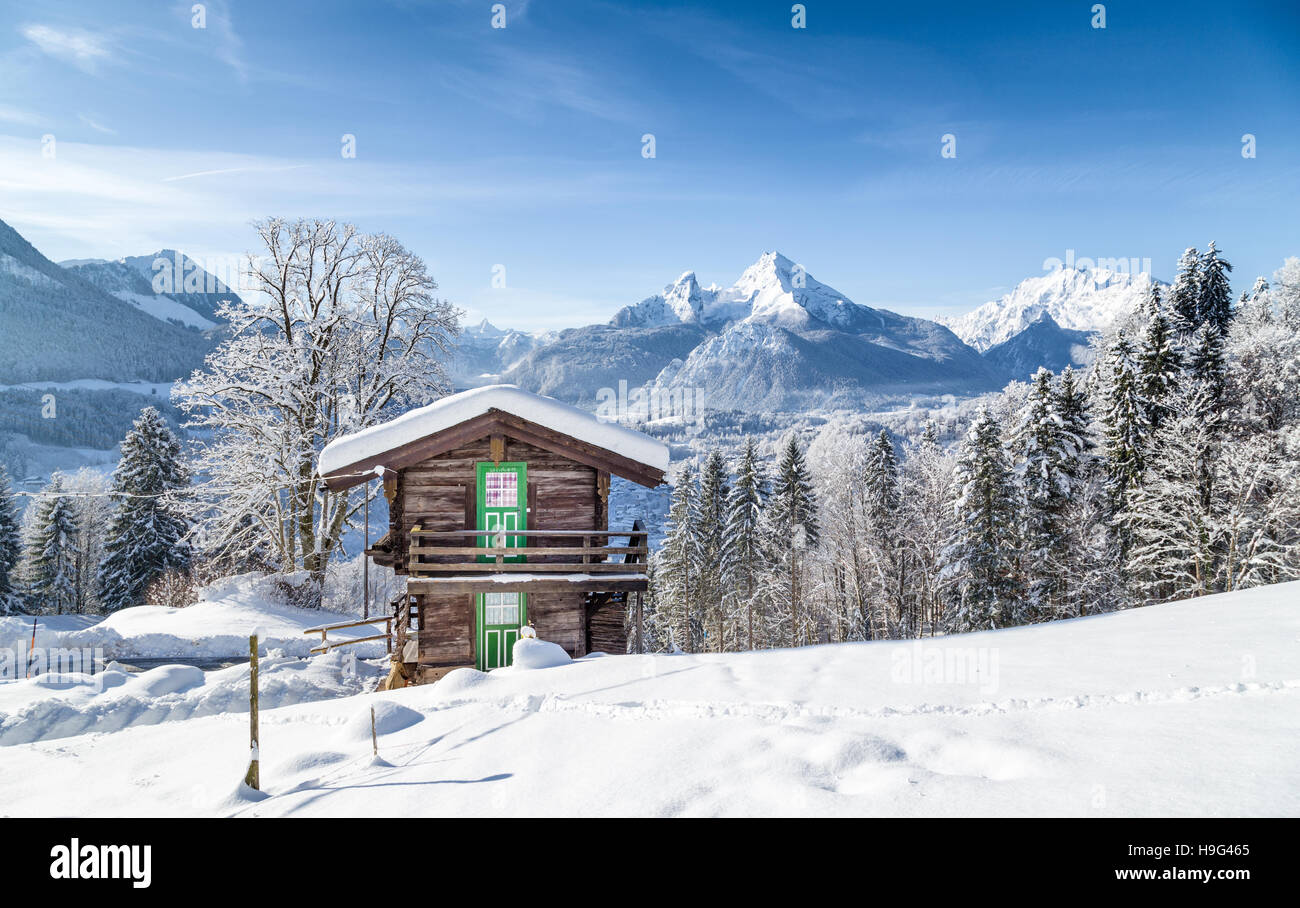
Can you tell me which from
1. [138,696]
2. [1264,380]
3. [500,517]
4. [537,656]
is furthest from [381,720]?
[1264,380]

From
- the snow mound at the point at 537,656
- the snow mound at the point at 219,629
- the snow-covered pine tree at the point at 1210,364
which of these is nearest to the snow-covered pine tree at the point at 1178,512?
the snow-covered pine tree at the point at 1210,364

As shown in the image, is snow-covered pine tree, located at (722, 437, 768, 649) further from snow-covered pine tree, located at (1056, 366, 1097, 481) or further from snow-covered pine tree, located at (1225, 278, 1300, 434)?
snow-covered pine tree, located at (1225, 278, 1300, 434)

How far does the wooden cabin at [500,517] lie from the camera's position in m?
14.8

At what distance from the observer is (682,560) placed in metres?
41.3

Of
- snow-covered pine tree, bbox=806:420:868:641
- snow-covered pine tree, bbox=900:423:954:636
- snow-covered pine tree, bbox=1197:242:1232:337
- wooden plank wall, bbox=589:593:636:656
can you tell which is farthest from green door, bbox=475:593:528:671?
snow-covered pine tree, bbox=1197:242:1232:337

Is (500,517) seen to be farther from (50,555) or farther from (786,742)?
(50,555)

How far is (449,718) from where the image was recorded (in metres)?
8.10

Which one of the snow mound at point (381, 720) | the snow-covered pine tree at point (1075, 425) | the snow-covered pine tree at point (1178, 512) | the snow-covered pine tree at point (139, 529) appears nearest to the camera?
A: the snow mound at point (381, 720)

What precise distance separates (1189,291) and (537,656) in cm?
4414

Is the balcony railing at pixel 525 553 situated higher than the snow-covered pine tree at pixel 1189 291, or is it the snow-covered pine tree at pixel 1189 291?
the snow-covered pine tree at pixel 1189 291

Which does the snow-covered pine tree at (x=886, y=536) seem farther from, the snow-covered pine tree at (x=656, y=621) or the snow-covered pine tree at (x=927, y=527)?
the snow-covered pine tree at (x=656, y=621)

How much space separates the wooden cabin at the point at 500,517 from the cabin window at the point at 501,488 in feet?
0.08
